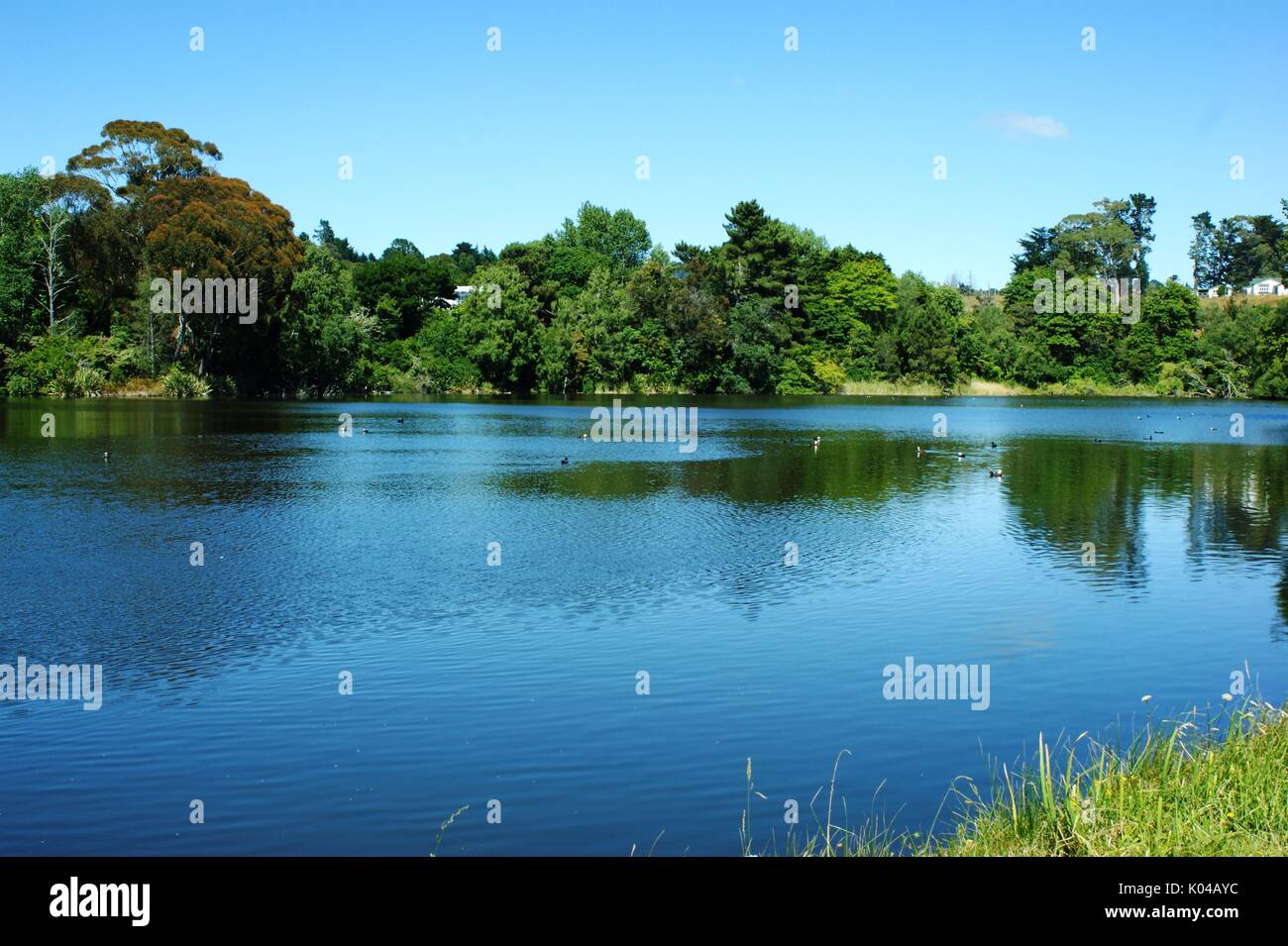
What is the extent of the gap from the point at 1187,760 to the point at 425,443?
4763 cm

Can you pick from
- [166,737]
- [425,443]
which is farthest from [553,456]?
[166,737]

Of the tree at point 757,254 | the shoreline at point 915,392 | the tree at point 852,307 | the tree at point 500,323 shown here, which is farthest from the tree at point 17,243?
the tree at point 852,307

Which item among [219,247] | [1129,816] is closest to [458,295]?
[219,247]

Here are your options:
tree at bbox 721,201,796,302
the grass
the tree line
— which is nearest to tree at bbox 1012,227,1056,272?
the tree line

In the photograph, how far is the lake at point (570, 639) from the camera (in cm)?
1098

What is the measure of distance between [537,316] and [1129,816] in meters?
114

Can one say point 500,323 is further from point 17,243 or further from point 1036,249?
point 1036,249

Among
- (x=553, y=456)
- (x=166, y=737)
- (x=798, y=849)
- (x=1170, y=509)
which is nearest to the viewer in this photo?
(x=798, y=849)

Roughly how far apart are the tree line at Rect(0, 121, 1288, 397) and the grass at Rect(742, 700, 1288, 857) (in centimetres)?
8074

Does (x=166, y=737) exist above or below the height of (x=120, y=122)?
below

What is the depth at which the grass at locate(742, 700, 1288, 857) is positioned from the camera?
27.8 ft

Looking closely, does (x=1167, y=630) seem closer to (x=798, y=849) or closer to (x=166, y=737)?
(x=798, y=849)

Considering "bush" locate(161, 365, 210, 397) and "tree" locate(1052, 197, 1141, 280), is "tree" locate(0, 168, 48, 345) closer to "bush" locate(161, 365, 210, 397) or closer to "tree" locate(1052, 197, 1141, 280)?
"bush" locate(161, 365, 210, 397)

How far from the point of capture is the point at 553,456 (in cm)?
4938
